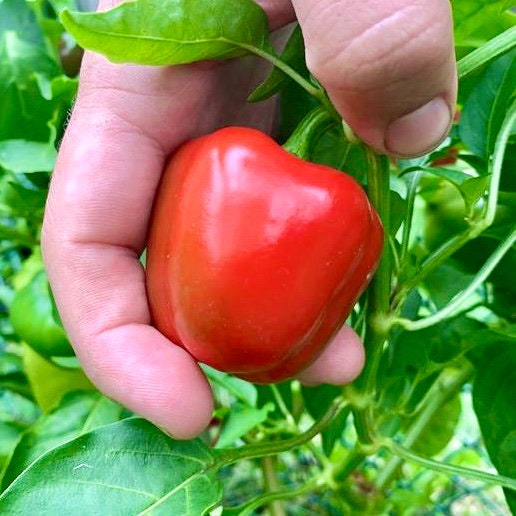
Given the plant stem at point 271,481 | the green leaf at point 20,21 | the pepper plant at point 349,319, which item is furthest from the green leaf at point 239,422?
the green leaf at point 20,21

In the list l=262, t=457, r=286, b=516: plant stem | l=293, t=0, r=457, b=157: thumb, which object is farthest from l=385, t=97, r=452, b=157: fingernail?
l=262, t=457, r=286, b=516: plant stem

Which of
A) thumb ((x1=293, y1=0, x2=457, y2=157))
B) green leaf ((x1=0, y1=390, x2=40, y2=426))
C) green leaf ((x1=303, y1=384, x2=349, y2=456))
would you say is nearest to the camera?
thumb ((x1=293, y1=0, x2=457, y2=157))

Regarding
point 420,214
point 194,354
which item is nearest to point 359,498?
point 420,214

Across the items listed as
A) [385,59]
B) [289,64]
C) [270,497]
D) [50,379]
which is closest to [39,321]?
[50,379]

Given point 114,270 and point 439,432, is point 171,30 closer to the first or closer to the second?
point 114,270

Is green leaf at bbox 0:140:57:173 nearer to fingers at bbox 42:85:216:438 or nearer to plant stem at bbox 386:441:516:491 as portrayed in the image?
fingers at bbox 42:85:216:438
